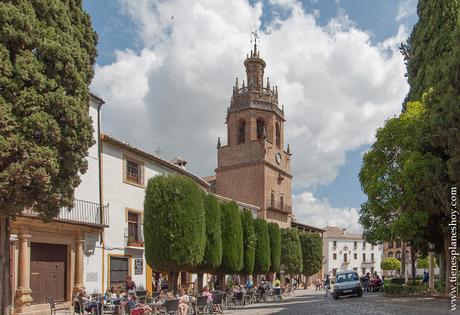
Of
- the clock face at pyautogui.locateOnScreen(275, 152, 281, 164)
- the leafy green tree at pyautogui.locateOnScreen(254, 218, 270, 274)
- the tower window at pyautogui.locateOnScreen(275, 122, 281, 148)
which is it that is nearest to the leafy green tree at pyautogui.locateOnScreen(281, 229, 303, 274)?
the clock face at pyautogui.locateOnScreen(275, 152, 281, 164)

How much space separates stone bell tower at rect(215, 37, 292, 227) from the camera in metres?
55.8

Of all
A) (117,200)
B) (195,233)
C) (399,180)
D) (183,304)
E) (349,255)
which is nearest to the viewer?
(183,304)

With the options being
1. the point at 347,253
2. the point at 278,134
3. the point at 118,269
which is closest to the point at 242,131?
the point at 278,134

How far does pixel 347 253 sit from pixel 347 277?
246 ft

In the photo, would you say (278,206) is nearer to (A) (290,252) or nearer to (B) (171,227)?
(A) (290,252)

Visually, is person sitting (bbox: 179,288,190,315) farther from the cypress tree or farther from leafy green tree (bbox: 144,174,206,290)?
the cypress tree

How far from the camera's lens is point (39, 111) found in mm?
11352

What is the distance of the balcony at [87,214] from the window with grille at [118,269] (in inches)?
80.8

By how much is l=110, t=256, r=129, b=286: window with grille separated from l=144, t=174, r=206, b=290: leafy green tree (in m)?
3.26

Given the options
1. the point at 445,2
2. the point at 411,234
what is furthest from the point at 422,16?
the point at 411,234

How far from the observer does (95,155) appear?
2377cm

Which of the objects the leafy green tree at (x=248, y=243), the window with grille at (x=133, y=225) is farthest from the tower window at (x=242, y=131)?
the window with grille at (x=133, y=225)

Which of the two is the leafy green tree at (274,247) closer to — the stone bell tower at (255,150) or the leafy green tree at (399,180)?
the leafy green tree at (399,180)

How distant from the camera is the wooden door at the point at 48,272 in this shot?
20.2 metres
